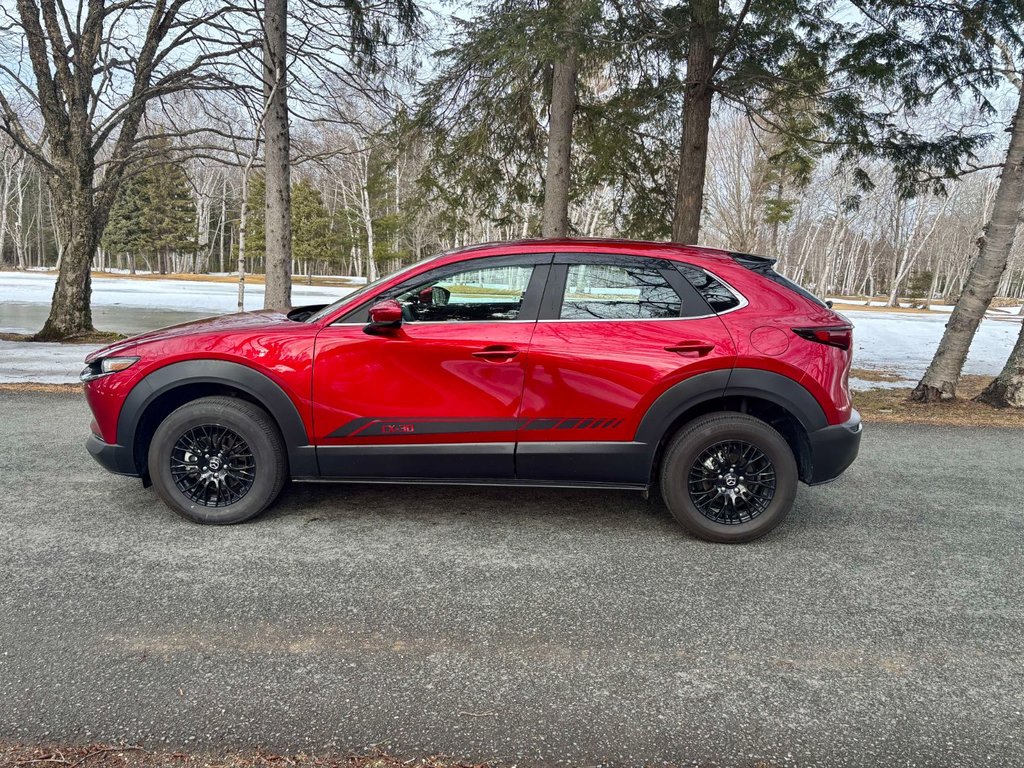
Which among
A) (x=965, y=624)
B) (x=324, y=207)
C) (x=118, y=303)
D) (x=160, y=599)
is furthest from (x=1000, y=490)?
(x=324, y=207)

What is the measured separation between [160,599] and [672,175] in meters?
10.4

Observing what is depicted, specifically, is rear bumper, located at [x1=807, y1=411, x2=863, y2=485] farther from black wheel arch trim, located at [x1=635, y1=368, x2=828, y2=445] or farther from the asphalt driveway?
the asphalt driveway

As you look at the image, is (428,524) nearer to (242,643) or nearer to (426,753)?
(242,643)

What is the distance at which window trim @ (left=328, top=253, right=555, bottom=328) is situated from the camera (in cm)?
362

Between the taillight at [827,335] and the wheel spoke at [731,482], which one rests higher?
the taillight at [827,335]

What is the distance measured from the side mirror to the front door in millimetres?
36

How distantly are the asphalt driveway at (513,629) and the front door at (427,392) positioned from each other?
1.44ft

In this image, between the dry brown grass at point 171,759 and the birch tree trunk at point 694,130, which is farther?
the birch tree trunk at point 694,130

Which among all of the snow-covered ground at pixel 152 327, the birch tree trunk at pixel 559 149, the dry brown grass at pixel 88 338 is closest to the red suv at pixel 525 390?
the snow-covered ground at pixel 152 327

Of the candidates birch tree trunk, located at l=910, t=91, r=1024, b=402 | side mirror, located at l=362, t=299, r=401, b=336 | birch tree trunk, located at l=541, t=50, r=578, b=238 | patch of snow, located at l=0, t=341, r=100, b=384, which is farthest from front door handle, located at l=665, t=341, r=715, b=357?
patch of snow, located at l=0, t=341, r=100, b=384

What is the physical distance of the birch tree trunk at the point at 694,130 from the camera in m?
8.52

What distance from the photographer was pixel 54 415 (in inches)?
244

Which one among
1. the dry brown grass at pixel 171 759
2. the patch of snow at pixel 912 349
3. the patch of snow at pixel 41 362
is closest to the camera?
the dry brown grass at pixel 171 759

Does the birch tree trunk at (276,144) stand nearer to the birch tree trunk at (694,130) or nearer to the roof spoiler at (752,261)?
the birch tree trunk at (694,130)
